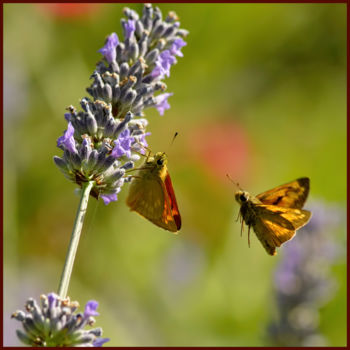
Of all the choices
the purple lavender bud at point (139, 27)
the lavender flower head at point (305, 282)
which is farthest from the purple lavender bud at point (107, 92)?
the lavender flower head at point (305, 282)

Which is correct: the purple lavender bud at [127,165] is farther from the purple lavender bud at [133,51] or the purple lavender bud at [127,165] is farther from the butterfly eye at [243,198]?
the butterfly eye at [243,198]

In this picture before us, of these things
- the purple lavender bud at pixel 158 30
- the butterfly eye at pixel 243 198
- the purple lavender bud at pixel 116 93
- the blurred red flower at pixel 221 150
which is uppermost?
the blurred red flower at pixel 221 150

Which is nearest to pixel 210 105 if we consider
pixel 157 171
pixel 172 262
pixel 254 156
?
pixel 254 156

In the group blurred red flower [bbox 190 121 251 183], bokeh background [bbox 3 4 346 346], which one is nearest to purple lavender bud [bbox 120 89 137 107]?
bokeh background [bbox 3 4 346 346]

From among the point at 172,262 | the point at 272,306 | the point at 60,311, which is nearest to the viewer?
the point at 60,311

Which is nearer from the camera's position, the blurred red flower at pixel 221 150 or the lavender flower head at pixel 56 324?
the lavender flower head at pixel 56 324

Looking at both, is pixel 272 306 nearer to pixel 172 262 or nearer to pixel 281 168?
pixel 172 262
